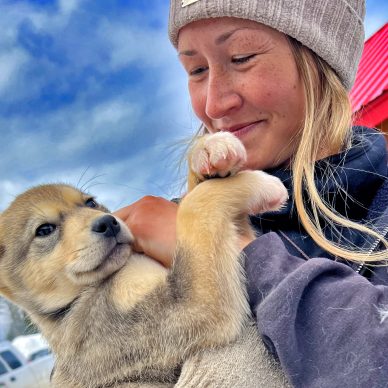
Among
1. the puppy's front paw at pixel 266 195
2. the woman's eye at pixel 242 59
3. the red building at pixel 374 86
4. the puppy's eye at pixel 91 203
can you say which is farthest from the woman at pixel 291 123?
the red building at pixel 374 86

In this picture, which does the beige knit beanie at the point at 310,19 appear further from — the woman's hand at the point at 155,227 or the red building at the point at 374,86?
the red building at the point at 374,86

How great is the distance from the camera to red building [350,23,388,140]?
12.4 feet

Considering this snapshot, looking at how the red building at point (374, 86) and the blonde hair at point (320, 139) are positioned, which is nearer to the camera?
the blonde hair at point (320, 139)

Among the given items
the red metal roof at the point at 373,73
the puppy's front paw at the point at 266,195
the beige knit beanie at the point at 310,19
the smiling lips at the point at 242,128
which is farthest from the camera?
the red metal roof at the point at 373,73

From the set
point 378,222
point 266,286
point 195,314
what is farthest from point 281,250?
point 378,222

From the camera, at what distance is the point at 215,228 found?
149 cm

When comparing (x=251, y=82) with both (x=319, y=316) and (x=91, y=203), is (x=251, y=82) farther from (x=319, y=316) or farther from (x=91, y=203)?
(x=319, y=316)

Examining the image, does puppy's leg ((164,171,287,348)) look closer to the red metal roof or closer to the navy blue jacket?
the navy blue jacket

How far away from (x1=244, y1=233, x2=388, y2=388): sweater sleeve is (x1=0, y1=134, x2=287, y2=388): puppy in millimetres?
213

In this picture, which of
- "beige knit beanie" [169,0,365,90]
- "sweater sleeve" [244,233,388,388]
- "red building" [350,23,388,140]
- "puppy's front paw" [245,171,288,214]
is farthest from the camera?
"red building" [350,23,388,140]

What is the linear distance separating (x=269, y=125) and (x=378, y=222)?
57 cm

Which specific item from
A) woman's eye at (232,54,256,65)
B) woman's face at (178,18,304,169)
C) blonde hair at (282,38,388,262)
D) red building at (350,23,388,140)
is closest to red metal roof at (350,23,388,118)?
red building at (350,23,388,140)

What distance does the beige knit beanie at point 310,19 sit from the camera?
1.86 metres

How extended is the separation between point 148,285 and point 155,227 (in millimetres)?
240
